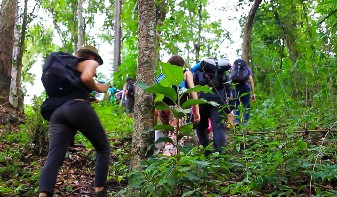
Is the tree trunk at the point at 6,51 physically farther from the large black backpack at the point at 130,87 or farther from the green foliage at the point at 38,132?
the large black backpack at the point at 130,87

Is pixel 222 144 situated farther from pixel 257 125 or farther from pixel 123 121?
pixel 123 121

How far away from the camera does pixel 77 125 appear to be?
13.7ft

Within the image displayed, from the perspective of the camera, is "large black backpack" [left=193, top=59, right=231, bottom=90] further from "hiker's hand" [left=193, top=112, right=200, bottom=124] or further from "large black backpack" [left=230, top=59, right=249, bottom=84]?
"large black backpack" [left=230, top=59, right=249, bottom=84]

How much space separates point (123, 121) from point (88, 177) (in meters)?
3.06

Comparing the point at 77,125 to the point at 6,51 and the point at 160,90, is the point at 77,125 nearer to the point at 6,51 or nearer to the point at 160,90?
the point at 160,90

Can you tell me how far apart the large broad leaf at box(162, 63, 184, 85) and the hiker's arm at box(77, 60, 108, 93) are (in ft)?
2.52

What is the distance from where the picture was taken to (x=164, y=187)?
355cm

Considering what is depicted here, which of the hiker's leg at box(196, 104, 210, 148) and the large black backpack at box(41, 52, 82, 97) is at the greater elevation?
the large black backpack at box(41, 52, 82, 97)

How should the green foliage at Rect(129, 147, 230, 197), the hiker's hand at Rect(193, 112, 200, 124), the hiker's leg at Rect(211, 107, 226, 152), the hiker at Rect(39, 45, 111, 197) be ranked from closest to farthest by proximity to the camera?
the green foliage at Rect(129, 147, 230, 197) → the hiker at Rect(39, 45, 111, 197) → the hiker's hand at Rect(193, 112, 200, 124) → the hiker's leg at Rect(211, 107, 226, 152)

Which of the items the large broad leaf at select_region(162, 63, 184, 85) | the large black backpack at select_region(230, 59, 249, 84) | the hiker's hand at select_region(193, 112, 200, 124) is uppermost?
the large black backpack at select_region(230, 59, 249, 84)

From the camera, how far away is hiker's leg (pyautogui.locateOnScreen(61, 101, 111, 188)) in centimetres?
415

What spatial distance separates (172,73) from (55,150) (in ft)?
4.51

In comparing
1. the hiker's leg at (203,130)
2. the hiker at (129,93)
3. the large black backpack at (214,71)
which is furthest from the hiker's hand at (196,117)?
the hiker at (129,93)

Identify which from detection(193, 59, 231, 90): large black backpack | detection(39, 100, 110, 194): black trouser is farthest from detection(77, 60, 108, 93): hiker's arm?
detection(193, 59, 231, 90): large black backpack
